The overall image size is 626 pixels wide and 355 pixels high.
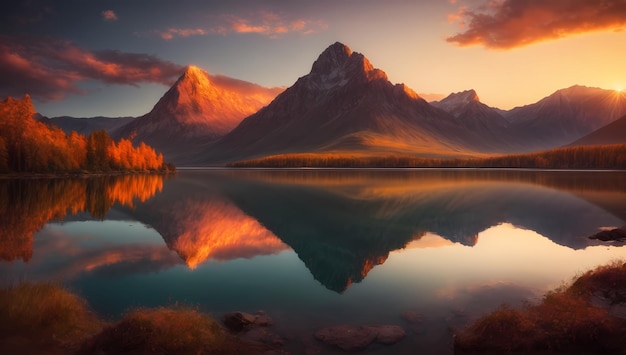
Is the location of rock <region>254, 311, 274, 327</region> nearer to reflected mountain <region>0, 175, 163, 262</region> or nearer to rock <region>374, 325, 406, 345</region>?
rock <region>374, 325, 406, 345</region>

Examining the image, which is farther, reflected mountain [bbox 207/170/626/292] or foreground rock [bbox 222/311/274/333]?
reflected mountain [bbox 207/170/626/292]

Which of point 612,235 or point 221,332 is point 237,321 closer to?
point 221,332

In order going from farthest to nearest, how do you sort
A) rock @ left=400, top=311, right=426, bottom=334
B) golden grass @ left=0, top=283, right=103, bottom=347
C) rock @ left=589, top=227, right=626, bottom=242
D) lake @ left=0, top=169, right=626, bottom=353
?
1. rock @ left=589, top=227, right=626, bottom=242
2. lake @ left=0, top=169, right=626, bottom=353
3. rock @ left=400, top=311, right=426, bottom=334
4. golden grass @ left=0, top=283, right=103, bottom=347

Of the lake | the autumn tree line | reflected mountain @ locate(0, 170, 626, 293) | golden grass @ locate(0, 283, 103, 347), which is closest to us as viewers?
golden grass @ locate(0, 283, 103, 347)

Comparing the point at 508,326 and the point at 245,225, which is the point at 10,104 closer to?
the point at 245,225

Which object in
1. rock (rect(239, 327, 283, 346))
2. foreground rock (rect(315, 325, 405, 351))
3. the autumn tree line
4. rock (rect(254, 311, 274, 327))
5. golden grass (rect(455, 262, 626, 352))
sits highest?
the autumn tree line

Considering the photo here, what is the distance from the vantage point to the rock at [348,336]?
15.3 metres

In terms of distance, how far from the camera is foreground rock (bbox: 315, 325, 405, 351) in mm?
15445

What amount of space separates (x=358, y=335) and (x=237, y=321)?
5173mm

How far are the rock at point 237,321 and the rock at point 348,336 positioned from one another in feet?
10.1

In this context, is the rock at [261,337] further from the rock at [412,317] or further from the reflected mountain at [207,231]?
the reflected mountain at [207,231]

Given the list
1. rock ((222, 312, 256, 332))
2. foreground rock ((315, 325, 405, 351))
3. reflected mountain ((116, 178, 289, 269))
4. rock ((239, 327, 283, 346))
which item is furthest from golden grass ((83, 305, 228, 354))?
reflected mountain ((116, 178, 289, 269))

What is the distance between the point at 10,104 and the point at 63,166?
75.6 ft

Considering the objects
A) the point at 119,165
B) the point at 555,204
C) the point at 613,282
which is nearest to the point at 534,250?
the point at 613,282
